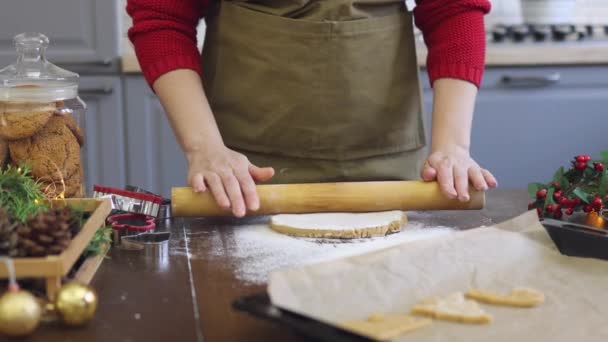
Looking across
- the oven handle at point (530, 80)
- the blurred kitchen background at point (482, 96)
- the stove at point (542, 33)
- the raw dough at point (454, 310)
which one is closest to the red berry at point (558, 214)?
the raw dough at point (454, 310)

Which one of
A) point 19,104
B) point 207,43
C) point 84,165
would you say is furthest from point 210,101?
point 19,104

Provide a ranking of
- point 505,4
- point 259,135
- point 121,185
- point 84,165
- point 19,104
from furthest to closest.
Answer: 1. point 505,4
2. point 121,185
3. point 259,135
4. point 84,165
5. point 19,104

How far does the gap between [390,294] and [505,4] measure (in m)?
2.57

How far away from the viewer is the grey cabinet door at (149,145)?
2.40 m

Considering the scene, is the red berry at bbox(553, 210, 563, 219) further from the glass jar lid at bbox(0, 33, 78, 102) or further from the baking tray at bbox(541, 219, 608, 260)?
the glass jar lid at bbox(0, 33, 78, 102)

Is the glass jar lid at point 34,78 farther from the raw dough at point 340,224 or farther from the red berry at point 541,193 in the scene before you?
the red berry at point 541,193

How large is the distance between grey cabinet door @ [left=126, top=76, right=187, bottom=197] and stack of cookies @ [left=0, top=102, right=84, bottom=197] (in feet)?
4.64

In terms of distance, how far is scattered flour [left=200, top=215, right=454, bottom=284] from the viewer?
0.88 meters

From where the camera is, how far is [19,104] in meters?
0.97

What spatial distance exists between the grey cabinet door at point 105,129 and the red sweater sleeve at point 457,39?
1302mm

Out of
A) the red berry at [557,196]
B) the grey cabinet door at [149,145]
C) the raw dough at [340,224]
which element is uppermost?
the red berry at [557,196]

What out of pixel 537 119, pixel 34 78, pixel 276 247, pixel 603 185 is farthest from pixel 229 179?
pixel 537 119

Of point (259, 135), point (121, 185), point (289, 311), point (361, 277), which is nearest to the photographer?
point (289, 311)

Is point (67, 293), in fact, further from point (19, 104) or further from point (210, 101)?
point (210, 101)
